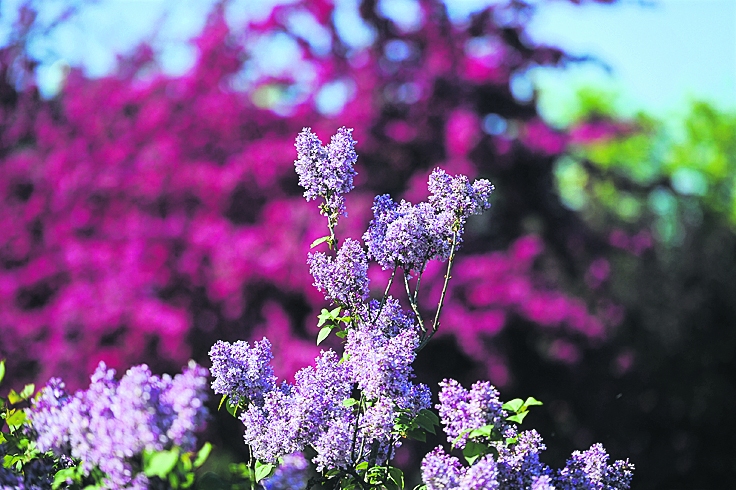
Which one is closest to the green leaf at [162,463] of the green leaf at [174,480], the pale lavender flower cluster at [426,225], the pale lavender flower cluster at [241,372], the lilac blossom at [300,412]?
the green leaf at [174,480]

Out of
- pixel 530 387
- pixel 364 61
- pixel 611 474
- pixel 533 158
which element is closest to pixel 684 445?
pixel 530 387

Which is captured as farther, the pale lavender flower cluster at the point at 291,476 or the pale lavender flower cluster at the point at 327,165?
the pale lavender flower cluster at the point at 327,165

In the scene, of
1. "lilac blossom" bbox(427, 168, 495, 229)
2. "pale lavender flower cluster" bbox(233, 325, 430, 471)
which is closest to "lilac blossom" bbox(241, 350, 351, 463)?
"pale lavender flower cluster" bbox(233, 325, 430, 471)

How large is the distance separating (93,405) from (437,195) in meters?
1.02

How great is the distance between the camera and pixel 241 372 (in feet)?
6.62

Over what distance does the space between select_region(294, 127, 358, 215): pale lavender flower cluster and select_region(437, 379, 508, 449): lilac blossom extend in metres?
0.59

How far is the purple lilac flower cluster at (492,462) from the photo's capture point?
1722mm

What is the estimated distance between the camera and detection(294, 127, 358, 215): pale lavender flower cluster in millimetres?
2068

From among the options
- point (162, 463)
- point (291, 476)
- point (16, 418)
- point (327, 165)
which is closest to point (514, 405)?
point (291, 476)

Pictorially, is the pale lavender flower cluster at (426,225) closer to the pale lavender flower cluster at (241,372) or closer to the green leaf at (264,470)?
the pale lavender flower cluster at (241,372)

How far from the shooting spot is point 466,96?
23.0 feet

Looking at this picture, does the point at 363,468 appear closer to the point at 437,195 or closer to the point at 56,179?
the point at 437,195

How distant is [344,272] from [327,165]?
0.94ft

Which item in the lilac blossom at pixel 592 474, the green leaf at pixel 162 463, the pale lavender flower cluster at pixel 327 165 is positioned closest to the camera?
the green leaf at pixel 162 463
